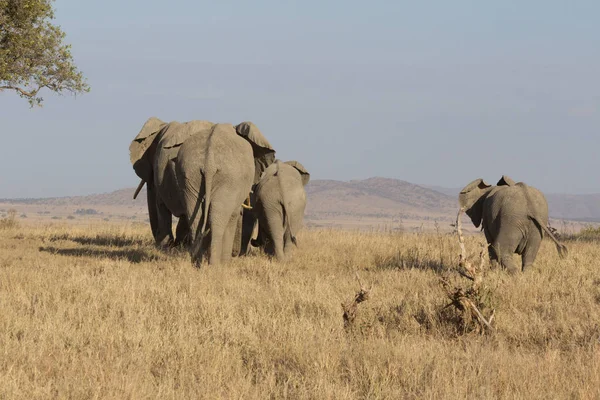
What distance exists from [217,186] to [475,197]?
14.6 feet

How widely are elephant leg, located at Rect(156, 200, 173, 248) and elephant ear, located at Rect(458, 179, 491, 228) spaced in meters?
5.34

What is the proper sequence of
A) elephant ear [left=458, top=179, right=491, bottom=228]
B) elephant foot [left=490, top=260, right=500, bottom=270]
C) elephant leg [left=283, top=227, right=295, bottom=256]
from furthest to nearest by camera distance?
elephant leg [left=283, top=227, right=295, bottom=256]
elephant ear [left=458, top=179, right=491, bottom=228]
elephant foot [left=490, top=260, right=500, bottom=270]

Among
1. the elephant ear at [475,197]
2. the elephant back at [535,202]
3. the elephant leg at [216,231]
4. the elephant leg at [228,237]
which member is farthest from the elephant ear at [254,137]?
the elephant back at [535,202]

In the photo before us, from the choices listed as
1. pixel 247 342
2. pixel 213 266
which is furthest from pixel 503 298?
pixel 213 266

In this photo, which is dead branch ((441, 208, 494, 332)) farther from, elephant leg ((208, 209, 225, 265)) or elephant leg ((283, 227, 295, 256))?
elephant leg ((283, 227, 295, 256))

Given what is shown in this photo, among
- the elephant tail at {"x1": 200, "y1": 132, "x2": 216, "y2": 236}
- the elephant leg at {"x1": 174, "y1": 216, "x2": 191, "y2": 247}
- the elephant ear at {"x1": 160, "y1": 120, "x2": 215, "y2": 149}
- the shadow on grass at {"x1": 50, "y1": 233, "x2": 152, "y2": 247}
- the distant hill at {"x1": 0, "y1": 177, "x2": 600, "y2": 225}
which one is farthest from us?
the distant hill at {"x1": 0, "y1": 177, "x2": 600, "y2": 225}

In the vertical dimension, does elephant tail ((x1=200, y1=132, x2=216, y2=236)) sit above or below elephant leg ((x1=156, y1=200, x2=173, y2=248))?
above

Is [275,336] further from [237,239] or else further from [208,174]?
[237,239]

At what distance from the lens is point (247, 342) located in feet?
20.9

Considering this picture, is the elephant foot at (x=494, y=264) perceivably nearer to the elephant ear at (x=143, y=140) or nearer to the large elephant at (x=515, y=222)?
the large elephant at (x=515, y=222)

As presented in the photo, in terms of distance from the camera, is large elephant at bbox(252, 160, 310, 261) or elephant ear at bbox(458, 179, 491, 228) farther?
large elephant at bbox(252, 160, 310, 261)

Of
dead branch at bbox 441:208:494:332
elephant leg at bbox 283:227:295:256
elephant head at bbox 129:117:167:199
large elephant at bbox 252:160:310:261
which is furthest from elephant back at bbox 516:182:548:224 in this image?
elephant head at bbox 129:117:167:199

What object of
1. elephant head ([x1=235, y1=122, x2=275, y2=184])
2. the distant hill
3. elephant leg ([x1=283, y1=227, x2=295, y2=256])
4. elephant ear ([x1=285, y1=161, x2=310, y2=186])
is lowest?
the distant hill

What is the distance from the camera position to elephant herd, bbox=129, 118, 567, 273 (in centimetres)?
1039
